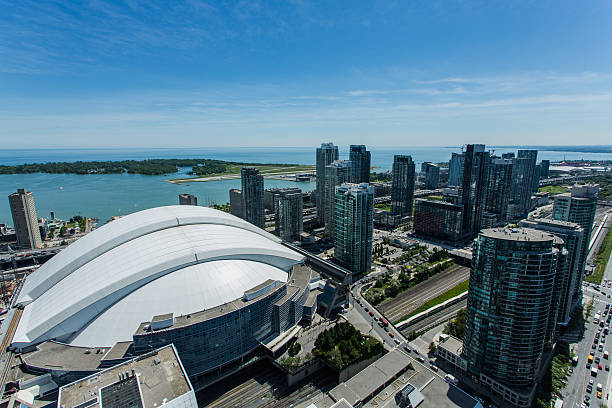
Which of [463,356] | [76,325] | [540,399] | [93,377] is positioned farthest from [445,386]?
[76,325]

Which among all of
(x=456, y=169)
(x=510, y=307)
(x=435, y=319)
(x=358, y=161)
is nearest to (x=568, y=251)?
(x=510, y=307)

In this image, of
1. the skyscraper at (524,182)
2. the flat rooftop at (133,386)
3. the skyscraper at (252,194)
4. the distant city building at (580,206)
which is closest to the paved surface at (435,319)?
the distant city building at (580,206)

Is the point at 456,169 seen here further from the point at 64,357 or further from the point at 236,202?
the point at 64,357

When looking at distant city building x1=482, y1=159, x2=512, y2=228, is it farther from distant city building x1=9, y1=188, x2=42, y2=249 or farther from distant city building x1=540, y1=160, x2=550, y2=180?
distant city building x1=9, y1=188, x2=42, y2=249

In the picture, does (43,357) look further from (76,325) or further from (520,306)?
(520,306)

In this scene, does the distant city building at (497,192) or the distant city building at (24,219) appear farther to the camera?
the distant city building at (497,192)

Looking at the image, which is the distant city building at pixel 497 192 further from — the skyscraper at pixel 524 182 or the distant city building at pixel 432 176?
the distant city building at pixel 432 176
